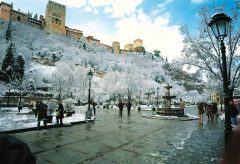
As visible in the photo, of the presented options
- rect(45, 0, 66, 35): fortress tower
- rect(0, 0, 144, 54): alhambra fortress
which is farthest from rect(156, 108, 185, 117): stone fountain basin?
rect(45, 0, 66, 35): fortress tower

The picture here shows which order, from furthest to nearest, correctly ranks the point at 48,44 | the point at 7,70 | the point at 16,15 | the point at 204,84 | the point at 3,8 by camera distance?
the point at 48,44
the point at 16,15
the point at 3,8
the point at 7,70
the point at 204,84

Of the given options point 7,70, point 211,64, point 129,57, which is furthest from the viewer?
point 129,57

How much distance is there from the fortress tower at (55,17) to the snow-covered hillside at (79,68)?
4.04 m

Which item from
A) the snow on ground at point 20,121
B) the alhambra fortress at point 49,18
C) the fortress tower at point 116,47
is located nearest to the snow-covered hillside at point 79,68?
the alhambra fortress at point 49,18

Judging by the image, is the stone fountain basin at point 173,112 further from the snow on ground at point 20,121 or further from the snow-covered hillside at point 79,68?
the snow-covered hillside at point 79,68

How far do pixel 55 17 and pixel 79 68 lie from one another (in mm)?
64778

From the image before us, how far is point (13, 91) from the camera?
4894 cm

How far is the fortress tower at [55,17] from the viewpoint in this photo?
11444 cm

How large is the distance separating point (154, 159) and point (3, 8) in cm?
11680

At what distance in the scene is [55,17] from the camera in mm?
116750

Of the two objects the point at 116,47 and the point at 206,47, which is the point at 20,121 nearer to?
the point at 206,47

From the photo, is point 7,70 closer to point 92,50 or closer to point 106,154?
point 106,154

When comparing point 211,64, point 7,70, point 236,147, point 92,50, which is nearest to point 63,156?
point 236,147

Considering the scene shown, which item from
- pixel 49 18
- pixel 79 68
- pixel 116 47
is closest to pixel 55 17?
pixel 49 18
